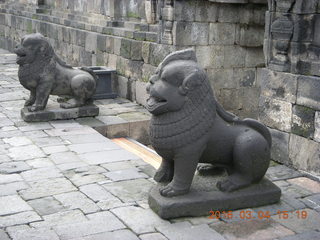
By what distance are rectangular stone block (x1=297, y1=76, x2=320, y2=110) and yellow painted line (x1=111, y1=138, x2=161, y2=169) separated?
1.96 m

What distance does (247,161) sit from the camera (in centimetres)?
455

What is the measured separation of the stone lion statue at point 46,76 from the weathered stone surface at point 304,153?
146 inches

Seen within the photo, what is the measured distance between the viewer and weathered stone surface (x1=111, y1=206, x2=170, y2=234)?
4.21 metres

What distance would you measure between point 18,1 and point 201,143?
1631cm

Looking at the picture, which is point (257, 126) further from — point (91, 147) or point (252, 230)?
point (91, 147)

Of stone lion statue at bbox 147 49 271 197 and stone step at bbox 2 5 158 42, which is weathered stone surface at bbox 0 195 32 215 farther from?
stone step at bbox 2 5 158 42

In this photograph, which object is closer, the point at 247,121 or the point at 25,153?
the point at 247,121

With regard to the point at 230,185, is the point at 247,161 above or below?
above

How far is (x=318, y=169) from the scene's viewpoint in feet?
18.4

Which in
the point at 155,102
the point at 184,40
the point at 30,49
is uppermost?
the point at 184,40

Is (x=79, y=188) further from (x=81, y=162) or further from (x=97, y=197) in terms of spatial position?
(x=81, y=162)

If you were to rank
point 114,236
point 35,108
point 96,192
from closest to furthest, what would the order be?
point 114,236 < point 96,192 < point 35,108

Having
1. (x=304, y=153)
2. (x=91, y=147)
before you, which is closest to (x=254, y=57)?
(x=304, y=153)

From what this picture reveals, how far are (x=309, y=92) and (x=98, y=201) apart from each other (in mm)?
2728
